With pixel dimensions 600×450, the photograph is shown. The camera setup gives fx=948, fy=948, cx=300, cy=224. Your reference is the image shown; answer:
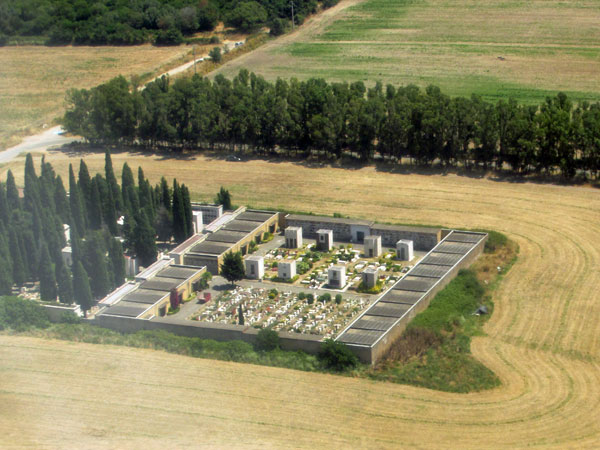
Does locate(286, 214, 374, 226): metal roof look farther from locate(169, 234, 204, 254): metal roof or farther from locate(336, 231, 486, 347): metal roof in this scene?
locate(169, 234, 204, 254): metal roof

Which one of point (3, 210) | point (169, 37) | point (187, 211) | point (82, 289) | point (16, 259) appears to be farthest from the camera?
point (169, 37)

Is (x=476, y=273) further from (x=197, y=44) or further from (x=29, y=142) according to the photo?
(x=197, y=44)

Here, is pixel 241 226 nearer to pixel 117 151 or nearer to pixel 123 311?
pixel 123 311

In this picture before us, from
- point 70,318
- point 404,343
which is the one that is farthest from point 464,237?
point 70,318

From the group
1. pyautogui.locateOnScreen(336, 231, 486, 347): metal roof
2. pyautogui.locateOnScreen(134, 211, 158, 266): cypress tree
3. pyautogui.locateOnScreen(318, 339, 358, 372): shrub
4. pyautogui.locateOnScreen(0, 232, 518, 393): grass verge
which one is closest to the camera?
pyautogui.locateOnScreen(0, 232, 518, 393): grass verge

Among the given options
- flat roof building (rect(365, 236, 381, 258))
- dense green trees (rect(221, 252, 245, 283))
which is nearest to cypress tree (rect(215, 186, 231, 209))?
dense green trees (rect(221, 252, 245, 283))

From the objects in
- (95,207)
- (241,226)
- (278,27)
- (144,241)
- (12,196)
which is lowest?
(241,226)
